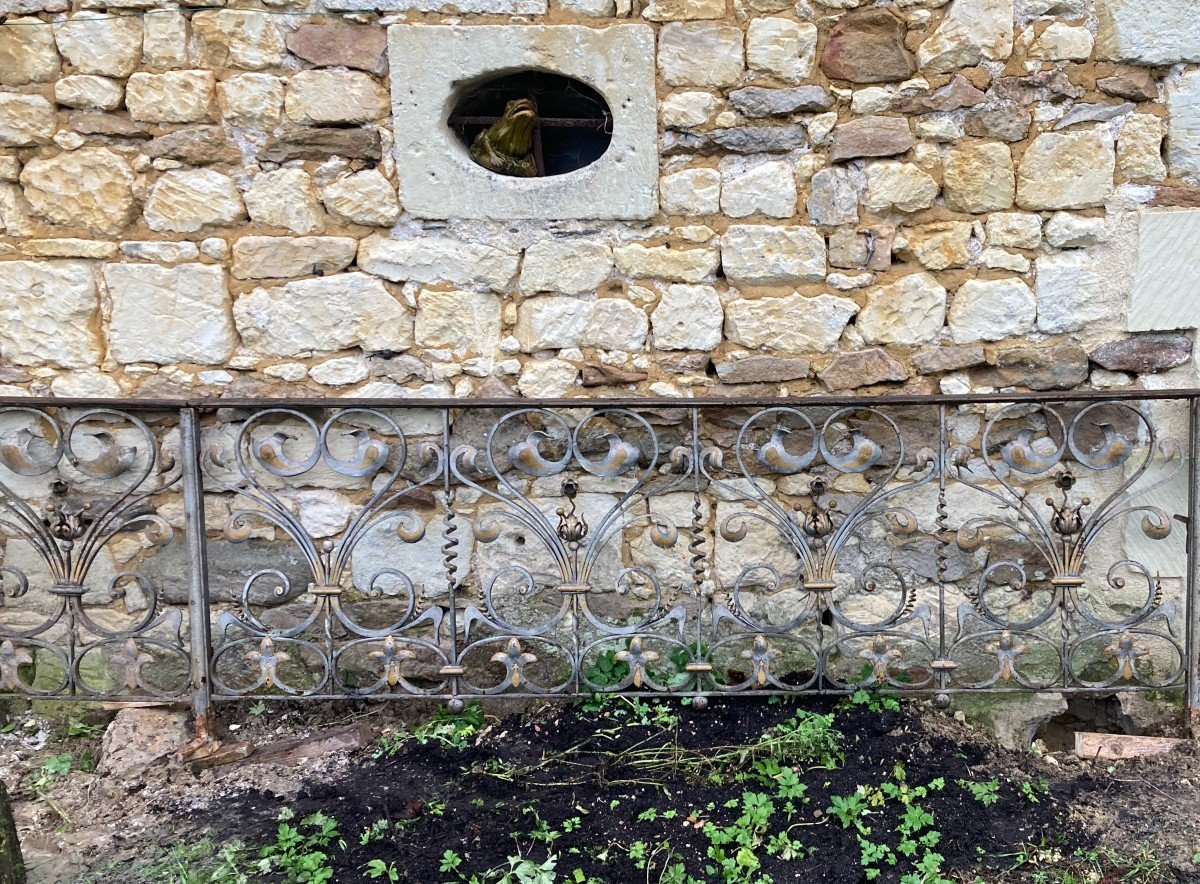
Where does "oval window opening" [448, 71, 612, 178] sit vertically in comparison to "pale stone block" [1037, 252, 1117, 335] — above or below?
above

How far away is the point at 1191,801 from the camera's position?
8.04 ft

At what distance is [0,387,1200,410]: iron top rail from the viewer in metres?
2.57

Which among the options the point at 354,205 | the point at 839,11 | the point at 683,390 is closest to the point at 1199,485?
the point at 683,390

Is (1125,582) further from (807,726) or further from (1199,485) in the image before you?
(807,726)

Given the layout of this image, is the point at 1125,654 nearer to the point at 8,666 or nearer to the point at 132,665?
the point at 132,665

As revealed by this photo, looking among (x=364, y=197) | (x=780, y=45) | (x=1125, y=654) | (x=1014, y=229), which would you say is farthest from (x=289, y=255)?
(x=1125, y=654)

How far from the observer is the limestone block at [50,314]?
2701mm

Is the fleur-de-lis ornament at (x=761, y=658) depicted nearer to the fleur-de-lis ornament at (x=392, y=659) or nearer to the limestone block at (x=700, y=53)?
the fleur-de-lis ornament at (x=392, y=659)

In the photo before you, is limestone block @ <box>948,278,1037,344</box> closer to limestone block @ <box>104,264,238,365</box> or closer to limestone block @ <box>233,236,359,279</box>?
limestone block @ <box>233,236,359,279</box>

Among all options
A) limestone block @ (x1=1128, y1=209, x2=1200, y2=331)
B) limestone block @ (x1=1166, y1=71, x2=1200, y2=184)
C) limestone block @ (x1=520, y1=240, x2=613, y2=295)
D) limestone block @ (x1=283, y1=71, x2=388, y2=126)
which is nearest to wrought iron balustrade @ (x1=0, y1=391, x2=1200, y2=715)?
limestone block @ (x1=1128, y1=209, x2=1200, y2=331)

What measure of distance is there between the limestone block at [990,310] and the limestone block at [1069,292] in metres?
0.05

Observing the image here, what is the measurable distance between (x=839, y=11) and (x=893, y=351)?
1050mm

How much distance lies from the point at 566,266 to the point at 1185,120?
195 cm

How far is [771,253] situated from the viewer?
2.69 m
